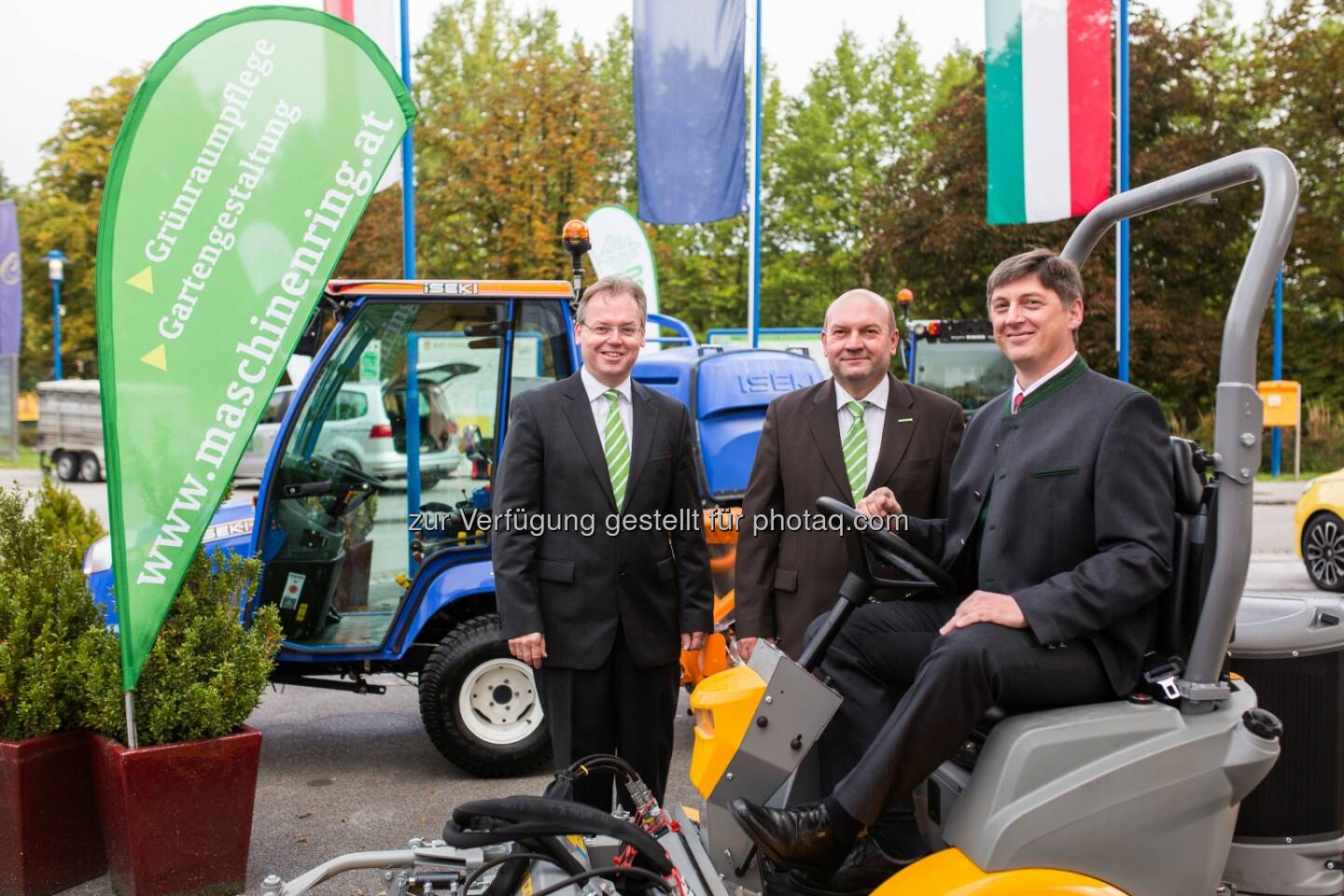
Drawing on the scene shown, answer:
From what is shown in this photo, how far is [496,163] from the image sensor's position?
26.1m

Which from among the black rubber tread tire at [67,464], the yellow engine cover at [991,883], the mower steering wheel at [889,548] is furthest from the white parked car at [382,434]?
the black rubber tread tire at [67,464]

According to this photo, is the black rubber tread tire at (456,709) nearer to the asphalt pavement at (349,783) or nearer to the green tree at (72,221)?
the asphalt pavement at (349,783)

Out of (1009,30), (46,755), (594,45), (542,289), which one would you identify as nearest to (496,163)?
(594,45)

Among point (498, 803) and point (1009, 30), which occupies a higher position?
point (1009, 30)

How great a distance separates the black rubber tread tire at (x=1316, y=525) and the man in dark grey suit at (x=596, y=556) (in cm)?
842

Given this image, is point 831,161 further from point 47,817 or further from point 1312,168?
point 47,817

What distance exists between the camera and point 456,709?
199 inches

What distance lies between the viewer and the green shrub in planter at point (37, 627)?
3.77m

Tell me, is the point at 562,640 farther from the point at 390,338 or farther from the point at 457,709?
the point at 390,338

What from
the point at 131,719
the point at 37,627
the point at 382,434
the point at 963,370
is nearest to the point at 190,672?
the point at 131,719

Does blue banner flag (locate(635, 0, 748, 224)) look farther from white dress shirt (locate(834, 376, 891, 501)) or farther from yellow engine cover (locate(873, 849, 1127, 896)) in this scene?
yellow engine cover (locate(873, 849, 1127, 896))

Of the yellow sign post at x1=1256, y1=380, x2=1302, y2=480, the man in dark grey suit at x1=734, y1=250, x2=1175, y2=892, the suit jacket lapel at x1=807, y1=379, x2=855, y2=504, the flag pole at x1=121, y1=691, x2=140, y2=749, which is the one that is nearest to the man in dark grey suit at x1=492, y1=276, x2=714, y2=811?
the suit jacket lapel at x1=807, y1=379, x2=855, y2=504

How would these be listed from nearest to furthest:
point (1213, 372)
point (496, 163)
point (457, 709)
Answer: point (457, 709) < point (1213, 372) < point (496, 163)

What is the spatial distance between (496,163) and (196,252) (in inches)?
915
